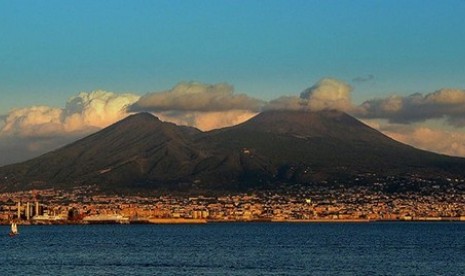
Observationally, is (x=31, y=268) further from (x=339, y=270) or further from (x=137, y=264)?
(x=339, y=270)

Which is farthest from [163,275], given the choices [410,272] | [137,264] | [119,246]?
[119,246]

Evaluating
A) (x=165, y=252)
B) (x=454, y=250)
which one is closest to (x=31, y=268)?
(x=165, y=252)

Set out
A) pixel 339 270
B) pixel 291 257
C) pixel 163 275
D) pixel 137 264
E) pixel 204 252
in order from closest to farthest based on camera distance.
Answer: pixel 163 275
pixel 339 270
pixel 137 264
pixel 291 257
pixel 204 252

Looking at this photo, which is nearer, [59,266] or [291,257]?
[59,266]

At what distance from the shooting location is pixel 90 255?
107812mm

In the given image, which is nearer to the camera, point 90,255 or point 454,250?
point 90,255

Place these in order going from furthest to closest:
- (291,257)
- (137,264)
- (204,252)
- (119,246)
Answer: (119,246), (204,252), (291,257), (137,264)

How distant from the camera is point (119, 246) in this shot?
127m

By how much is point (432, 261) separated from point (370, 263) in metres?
6.91

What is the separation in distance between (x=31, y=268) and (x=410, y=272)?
30759mm

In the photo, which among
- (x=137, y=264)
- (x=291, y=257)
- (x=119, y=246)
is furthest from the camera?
(x=119, y=246)

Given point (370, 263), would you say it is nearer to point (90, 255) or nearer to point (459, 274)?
point (459, 274)

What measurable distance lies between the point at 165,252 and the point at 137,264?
19.1 m

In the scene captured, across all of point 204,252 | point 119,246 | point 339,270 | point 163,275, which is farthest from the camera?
point 119,246
